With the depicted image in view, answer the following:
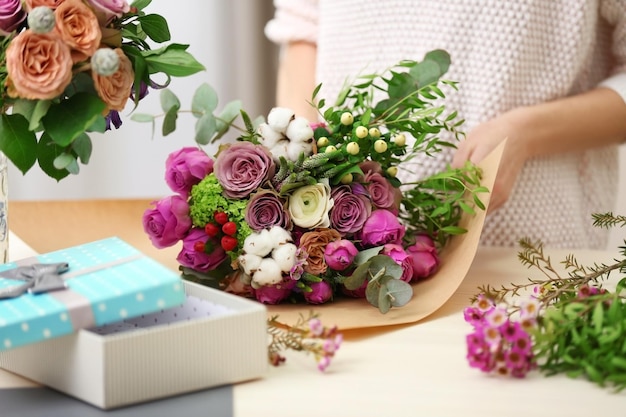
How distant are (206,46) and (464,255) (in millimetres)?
1612

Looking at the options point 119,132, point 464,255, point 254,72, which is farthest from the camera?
point 254,72

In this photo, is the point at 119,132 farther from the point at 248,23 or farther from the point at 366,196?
the point at 366,196

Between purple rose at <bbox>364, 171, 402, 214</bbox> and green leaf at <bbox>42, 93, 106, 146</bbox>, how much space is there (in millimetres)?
307

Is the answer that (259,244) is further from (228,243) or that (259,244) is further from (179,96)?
(179,96)

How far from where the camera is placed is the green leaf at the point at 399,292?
82cm

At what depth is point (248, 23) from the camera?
2.48 metres

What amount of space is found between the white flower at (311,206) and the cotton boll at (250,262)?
0.19 feet

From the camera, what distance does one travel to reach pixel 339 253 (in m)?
0.81

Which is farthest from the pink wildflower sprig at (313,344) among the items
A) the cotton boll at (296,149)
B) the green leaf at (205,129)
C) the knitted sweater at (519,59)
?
the knitted sweater at (519,59)

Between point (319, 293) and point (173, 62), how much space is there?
0.91 ft

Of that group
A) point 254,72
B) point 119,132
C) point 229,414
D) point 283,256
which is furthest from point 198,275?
point 254,72

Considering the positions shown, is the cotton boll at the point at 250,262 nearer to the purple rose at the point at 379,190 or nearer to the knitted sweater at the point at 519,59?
the purple rose at the point at 379,190

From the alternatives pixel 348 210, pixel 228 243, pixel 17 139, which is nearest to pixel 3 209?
pixel 17 139

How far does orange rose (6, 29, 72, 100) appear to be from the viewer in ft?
2.21
